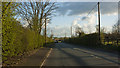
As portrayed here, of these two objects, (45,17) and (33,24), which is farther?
(45,17)

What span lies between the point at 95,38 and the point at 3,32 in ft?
82.6

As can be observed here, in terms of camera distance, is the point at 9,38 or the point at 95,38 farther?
the point at 95,38

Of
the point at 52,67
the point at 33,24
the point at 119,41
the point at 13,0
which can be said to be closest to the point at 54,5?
the point at 33,24

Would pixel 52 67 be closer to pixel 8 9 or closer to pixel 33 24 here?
pixel 8 9

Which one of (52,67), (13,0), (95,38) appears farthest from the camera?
(95,38)

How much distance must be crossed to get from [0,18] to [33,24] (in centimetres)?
1625

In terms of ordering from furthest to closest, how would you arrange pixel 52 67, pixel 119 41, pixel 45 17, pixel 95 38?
pixel 45 17 → pixel 95 38 → pixel 119 41 → pixel 52 67

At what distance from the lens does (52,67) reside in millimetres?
8414

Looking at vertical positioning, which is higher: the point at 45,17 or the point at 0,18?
the point at 45,17

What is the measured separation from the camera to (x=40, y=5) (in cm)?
3177

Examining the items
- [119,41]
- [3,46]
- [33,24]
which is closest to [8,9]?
[3,46]

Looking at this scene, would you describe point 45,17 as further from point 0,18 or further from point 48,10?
point 0,18

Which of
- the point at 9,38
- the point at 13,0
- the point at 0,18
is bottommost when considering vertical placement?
the point at 9,38

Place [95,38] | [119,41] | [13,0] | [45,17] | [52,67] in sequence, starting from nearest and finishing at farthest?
[52,67] → [13,0] → [119,41] → [95,38] → [45,17]
